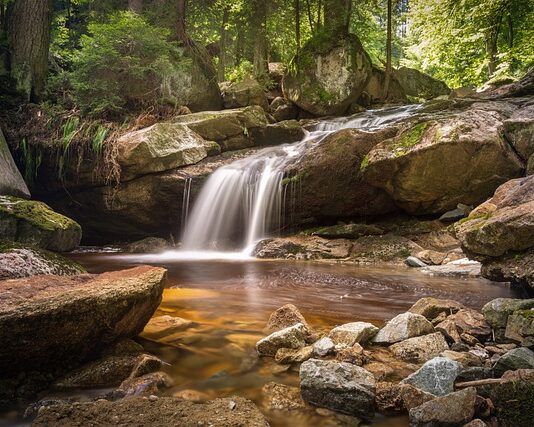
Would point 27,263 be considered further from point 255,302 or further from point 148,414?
point 255,302

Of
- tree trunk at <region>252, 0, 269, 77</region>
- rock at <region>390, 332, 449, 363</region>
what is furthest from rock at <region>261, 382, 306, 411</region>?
tree trunk at <region>252, 0, 269, 77</region>

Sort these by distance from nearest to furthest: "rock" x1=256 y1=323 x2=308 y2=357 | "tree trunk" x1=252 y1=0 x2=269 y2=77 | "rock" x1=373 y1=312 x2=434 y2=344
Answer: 1. "rock" x1=256 y1=323 x2=308 y2=357
2. "rock" x1=373 y1=312 x2=434 y2=344
3. "tree trunk" x1=252 y1=0 x2=269 y2=77

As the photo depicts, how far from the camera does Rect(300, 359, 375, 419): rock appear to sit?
247cm

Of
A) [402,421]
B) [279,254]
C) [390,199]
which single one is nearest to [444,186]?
[390,199]

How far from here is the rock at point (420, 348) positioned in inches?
126

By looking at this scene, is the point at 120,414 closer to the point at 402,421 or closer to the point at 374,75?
the point at 402,421

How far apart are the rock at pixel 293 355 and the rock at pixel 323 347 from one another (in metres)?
0.05

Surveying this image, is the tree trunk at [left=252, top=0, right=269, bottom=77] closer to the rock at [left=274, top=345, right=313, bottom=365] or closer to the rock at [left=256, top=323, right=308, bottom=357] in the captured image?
the rock at [left=256, top=323, right=308, bottom=357]

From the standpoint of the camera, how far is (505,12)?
16688mm

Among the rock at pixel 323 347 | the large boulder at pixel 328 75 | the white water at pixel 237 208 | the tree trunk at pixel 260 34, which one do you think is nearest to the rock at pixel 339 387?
the rock at pixel 323 347

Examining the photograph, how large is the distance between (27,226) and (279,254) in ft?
17.0

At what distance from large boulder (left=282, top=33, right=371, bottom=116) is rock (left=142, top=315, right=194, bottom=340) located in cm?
1247

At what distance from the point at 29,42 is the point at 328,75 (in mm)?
9989

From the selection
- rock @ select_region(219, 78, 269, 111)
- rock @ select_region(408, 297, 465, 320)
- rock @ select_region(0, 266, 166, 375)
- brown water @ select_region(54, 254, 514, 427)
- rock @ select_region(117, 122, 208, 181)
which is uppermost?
rock @ select_region(219, 78, 269, 111)
